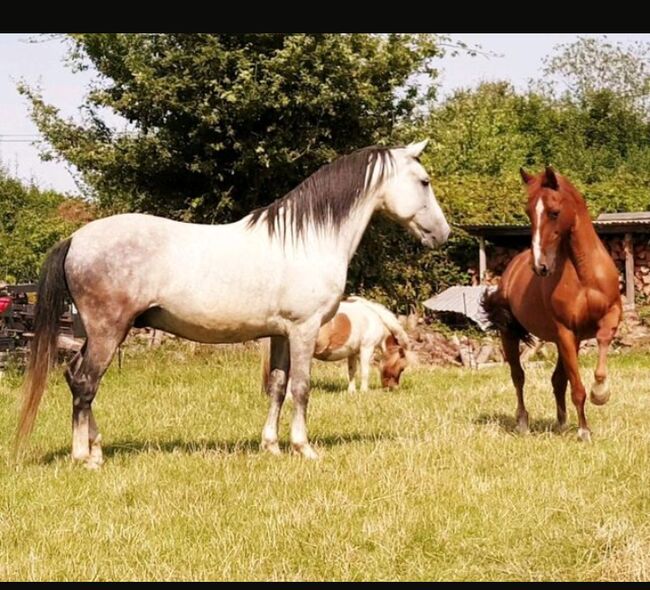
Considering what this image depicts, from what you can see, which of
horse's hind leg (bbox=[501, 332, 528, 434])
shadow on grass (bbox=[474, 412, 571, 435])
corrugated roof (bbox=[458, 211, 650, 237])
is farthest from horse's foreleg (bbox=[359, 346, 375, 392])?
corrugated roof (bbox=[458, 211, 650, 237])

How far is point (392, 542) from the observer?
15.0 feet

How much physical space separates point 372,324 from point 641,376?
394 centimetres

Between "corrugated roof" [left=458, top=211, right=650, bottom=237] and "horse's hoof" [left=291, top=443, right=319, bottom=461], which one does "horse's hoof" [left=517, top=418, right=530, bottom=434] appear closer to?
"horse's hoof" [left=291, top=443, right=319, bottom=461]

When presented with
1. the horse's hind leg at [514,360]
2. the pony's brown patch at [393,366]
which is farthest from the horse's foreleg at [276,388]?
the pony's brown patch at [393,366]

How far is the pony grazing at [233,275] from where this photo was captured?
6.61 m

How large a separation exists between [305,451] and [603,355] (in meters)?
2.59

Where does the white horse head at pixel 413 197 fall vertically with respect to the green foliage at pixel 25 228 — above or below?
above

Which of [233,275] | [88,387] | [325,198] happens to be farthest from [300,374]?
[88,387]

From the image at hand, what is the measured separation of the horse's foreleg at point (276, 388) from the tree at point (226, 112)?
864 centimetres

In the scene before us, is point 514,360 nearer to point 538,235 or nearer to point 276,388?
point 538,235

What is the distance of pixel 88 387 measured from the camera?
665 cm

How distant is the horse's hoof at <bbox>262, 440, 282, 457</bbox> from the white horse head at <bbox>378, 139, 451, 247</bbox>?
2044 mm

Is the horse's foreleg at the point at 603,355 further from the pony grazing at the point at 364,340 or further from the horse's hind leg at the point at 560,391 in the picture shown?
the pony grazing at the point at 364,340

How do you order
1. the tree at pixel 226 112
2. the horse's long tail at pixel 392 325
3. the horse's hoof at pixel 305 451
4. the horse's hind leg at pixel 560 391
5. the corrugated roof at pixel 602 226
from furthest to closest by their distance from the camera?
the corrugated roof at pixel 602 226 < the tree at pixel 226 112 < the horse's long tail at pixel 392 325 < the horse's hind leg at pixel 560 391 < the horse's hoof at pixel 305 451
